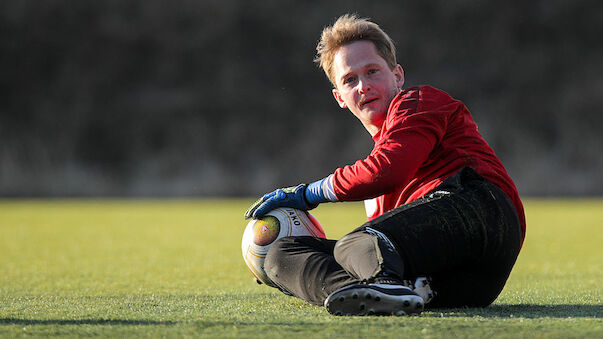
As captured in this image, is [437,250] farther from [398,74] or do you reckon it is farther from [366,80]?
[398,74]

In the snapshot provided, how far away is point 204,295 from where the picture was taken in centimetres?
350

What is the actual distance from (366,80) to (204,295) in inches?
47.9

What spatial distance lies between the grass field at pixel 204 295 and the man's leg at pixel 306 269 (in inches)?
3.0

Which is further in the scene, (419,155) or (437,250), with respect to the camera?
(419,155)

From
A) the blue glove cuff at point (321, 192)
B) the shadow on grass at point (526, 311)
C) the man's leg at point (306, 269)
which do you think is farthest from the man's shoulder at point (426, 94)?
the shadow on grass at point (526, 311)

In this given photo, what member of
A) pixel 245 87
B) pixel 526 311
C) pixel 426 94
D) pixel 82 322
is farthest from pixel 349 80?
pixel 245 87

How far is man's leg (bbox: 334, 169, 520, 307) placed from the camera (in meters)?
2.61

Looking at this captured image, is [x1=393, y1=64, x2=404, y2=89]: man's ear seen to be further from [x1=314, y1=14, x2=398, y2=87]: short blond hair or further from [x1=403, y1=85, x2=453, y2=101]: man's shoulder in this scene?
[x1=403, y1=85, x2=453, y2=101]: man's shoulder

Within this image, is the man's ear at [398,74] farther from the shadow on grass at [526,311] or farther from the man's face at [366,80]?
the shadow on grass at [526,311]

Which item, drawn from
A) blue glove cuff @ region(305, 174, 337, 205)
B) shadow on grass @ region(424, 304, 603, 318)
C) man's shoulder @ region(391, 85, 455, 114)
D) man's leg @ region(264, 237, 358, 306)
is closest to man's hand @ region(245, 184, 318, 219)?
blue glove cuff @ region(305, 174, 337, 205)

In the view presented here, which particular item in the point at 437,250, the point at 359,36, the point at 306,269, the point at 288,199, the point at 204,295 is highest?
the point at 359,36

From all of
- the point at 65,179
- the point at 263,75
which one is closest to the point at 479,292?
the point at 65,179

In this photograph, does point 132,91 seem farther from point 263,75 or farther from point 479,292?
point 479,292

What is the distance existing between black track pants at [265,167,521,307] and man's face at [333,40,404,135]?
1.66 ft
